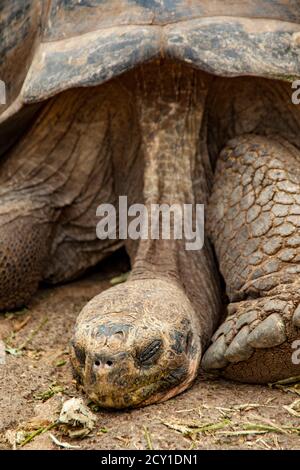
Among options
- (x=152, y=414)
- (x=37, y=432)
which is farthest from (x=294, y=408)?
(x=37, y=432)

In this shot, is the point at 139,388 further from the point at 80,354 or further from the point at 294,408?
the point at 294,408

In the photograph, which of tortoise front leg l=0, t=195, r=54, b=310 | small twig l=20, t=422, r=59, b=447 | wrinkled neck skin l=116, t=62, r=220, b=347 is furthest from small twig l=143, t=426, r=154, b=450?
tortoise front leg l=0, t=195, r=54, b=310

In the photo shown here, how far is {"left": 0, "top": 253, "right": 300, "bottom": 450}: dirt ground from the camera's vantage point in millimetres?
2250

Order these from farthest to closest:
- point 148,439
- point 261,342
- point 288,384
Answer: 1. point 288,384
2. point 261,342
3. point 148,439

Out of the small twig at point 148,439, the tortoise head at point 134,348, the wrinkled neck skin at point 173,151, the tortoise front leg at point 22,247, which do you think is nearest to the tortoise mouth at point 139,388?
the tortoise head at point 134,348

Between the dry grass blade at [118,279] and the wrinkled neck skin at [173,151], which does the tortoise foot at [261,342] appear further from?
the dry grass blade at [118,279]

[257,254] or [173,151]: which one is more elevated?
[173,151]

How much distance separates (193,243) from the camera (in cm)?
324

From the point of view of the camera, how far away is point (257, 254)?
2857mm

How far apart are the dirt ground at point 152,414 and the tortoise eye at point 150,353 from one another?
0.53ft

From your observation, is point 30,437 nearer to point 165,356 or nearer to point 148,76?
point 165,356

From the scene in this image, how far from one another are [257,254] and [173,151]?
0.69 meters

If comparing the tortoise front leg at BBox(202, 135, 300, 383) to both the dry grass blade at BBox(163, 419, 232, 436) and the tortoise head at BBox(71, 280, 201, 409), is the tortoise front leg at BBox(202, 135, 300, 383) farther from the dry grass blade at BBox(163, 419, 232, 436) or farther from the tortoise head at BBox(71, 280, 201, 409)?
the dry grass blade at BBox(163, 419, 232, 436)

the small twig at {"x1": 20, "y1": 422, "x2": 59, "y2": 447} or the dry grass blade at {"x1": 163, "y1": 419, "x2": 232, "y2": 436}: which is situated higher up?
the dry grass blade at {"x1": 163, "y1": 419, "x2": 232, "y2": 436}
